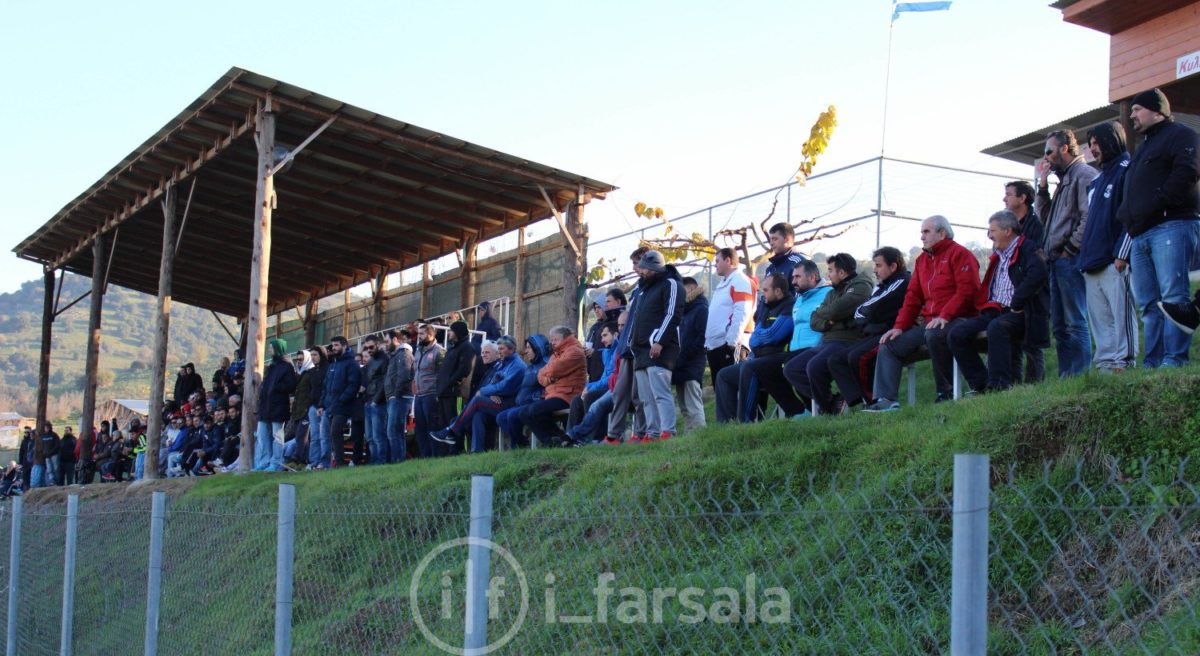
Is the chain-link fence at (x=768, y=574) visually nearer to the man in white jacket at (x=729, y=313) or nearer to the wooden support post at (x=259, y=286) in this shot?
the man in white jacket at (x=729, y=313)

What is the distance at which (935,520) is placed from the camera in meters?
5.68

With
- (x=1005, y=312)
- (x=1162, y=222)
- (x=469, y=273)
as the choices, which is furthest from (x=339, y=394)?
(x=1162, y=222)

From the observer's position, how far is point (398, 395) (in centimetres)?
1397

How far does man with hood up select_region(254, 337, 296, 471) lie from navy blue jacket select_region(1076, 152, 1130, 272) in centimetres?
1093

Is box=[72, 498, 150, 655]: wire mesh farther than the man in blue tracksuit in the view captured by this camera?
No

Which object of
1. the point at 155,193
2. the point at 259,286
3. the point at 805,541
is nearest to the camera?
the point at 805,541

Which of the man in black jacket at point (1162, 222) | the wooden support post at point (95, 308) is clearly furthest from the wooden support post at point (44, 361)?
the man in black jacket at point (1162, 222)

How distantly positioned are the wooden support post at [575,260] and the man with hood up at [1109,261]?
422 inches

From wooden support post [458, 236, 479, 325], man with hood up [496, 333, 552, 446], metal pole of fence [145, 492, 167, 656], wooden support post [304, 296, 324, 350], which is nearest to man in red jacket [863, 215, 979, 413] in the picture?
man with hood up [496, 333, 552, 446]

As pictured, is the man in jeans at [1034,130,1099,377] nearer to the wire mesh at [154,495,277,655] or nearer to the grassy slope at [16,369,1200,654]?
the grassy slope at [16,369,1200,654]

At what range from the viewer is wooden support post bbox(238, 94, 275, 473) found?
51.3 feet

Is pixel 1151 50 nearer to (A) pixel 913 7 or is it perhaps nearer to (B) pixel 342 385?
(A) pixel 913 7

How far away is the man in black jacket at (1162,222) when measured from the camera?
23.9 feet

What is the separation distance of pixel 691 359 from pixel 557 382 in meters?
1.89
